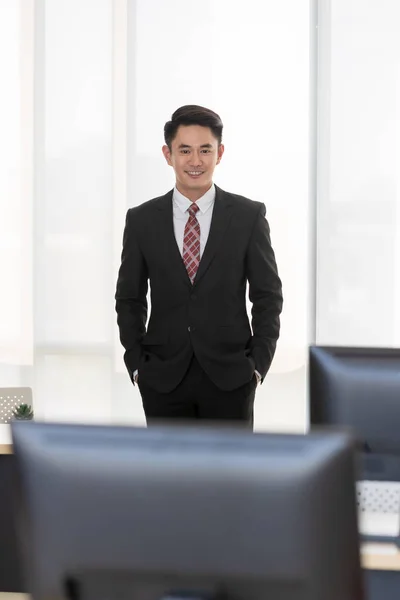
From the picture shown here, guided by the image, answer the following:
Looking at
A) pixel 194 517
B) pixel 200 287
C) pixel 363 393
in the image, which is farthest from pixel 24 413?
pixel 194 517

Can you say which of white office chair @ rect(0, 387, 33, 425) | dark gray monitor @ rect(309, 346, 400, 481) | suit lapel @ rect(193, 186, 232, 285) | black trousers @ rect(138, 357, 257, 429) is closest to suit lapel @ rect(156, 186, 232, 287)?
suit lapel @ rect(193, 186, 232, 285)

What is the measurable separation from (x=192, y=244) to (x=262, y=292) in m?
0.30

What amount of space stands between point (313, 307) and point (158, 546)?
3891mm

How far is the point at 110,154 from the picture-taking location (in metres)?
4.93

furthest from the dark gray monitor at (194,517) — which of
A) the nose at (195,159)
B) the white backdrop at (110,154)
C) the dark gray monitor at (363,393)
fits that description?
the white backdrop at (110,154)

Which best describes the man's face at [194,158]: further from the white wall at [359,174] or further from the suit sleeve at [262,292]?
the white wall at [359,174]

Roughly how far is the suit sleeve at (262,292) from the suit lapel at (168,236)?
0.78 ft

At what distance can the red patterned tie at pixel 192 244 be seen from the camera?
10.3 feet

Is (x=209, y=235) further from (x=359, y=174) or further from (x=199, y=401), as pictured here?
(x=359, y=174)

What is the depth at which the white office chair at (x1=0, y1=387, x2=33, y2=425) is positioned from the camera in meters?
3.06

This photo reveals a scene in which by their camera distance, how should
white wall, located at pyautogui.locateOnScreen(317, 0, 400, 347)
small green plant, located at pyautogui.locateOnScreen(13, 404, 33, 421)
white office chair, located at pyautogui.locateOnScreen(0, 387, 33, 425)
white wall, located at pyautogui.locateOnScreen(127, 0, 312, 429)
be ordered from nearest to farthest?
1. small green plant, located at pyautogui.locateOnScreen(13, 404, 33, 421)
2. white office chair, located at pyautogui.locateOnScreen(0, 387, 33, 425)
3. white wall, located at pyautogui.locateOnScreen(317, 0, 400, 347)
4. white wall, located at pyautogui.locateOnScreen(127, 0, 312, 429)

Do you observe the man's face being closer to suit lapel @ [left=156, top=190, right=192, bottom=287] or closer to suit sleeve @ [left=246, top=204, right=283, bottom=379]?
suit lapel @ [left=156, top=190, right=192, bottom=287]

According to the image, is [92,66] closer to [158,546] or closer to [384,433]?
[384,433]

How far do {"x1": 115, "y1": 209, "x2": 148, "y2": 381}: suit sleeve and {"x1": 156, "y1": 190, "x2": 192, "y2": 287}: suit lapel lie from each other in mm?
106
